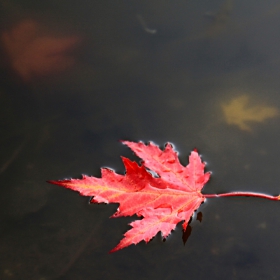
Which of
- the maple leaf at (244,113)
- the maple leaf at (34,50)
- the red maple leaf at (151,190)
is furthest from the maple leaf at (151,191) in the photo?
the maple leaf at (34,50)

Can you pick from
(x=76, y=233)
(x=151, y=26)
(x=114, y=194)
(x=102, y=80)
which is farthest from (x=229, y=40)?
(x=76, y=233)

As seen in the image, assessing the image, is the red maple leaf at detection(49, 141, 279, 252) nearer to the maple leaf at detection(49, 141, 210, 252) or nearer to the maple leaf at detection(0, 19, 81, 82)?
the maple leaf at detection(49, 141, 210, 252)

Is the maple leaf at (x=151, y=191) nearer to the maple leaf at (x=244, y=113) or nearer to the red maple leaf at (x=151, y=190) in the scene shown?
the red maple leaf at (x=151, y=190)

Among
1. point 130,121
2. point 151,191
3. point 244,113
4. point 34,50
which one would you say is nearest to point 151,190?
point 151,191

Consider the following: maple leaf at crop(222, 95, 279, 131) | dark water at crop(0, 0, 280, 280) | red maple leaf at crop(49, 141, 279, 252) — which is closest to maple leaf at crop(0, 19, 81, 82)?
dark water at crop(0, 0, 280, 280)

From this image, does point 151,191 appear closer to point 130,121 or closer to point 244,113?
point 130,121

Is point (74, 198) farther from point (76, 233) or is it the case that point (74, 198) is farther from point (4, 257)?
point (4, 257)
